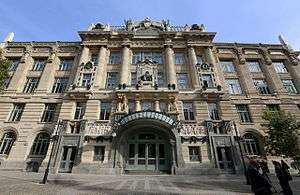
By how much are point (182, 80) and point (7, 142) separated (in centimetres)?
2278

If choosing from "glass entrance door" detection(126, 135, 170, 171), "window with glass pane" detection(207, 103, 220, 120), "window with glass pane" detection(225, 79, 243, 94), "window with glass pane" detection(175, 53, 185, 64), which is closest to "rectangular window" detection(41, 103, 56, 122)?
"glass entrance door" detection(126, 135, 170, 171)

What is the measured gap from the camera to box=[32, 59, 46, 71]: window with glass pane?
31.8 meters

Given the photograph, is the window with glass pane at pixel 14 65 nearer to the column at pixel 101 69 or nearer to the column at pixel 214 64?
the column at pixel 101 69

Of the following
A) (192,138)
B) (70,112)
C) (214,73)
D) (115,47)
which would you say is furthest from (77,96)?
(214,73)

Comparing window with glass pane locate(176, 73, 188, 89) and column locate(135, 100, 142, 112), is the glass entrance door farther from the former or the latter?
window with glass pane locate(176, 73, 188, 89)

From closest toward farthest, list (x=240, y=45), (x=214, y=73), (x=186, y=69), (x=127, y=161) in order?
(x=127, y=161) → (x=214, y=73) → (x=186, y=69) → (x=240, y=45)

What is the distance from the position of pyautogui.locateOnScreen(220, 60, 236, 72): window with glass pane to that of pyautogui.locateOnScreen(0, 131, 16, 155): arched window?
28.9m

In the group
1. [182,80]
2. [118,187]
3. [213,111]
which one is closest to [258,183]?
[118,187]

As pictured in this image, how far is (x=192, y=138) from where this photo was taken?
23.5 meters

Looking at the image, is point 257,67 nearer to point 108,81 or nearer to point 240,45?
point 240,45

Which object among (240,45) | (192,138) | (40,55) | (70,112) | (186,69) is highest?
(240,45)

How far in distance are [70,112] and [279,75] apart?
29.1 metres

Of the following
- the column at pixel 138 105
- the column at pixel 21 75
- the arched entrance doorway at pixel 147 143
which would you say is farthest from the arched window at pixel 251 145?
the column at pixel 21 75

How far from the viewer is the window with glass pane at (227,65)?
32.3m
